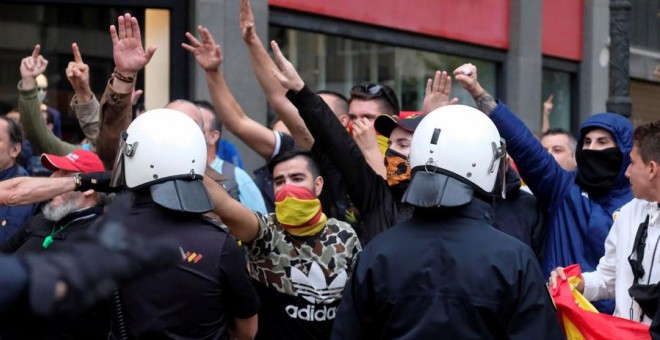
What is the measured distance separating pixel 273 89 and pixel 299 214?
4.82 ft

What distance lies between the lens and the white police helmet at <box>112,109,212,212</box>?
188 inches

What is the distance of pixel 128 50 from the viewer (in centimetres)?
592

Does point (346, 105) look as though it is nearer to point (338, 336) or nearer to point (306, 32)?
point (338, 336)

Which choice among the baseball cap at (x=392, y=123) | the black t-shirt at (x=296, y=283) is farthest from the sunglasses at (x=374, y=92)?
the black t-shirt at (x=296, y=283)

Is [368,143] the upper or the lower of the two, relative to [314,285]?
upper

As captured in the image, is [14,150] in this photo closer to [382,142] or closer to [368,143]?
[382,142]

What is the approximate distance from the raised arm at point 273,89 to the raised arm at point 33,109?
5.55 feet

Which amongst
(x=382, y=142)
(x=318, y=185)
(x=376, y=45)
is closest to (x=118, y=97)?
(x=318, y=185)

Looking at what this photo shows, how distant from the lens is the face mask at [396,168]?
5852 mm


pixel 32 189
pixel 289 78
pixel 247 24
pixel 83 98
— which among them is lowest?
pixel 32 189

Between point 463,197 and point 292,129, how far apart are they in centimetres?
272

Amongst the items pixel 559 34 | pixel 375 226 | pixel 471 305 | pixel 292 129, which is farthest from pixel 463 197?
pixel 559 34

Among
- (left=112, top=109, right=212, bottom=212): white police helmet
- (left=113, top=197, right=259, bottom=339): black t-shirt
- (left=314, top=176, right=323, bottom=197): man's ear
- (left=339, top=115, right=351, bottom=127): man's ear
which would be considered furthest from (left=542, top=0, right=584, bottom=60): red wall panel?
(left=113, top=197, right=259, bottom=339): black t-shirt

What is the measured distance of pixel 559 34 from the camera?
60.0ft
